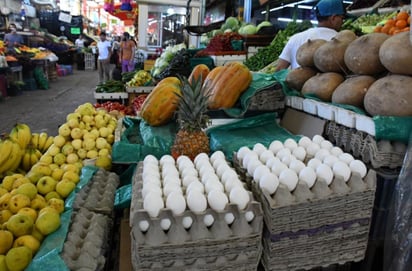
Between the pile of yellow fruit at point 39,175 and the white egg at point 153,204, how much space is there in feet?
2.35

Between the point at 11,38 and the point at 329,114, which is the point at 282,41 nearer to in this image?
the point at 329,114

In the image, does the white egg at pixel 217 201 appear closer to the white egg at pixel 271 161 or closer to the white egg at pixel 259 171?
the white egg at pixel 259 171

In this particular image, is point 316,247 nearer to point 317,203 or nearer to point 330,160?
point 317,203

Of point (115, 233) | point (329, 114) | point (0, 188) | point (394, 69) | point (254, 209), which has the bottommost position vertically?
point (115, 233)

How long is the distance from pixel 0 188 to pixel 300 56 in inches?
91.5

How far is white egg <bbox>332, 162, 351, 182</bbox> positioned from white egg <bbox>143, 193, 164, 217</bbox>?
0.80 metres

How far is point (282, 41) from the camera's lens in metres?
4.97

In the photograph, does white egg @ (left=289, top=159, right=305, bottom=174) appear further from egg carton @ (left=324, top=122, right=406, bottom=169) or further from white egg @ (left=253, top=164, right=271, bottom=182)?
egg carton @ (left=324, top=122, right=406, bottom=169)

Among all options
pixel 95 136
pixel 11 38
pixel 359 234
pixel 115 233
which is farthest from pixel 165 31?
pixel 359 234

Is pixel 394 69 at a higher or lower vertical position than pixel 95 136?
higher

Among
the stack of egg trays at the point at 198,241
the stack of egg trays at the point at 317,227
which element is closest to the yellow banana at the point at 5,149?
the stack of egg trays at the point at 198,241

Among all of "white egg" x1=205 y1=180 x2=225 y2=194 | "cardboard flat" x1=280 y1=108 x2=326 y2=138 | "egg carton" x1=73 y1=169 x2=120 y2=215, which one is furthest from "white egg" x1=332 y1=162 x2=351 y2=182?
"egg carton" x1=73 y1=169 x2=120 y2=215

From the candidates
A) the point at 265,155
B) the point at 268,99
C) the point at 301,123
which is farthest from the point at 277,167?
the point at 268,99

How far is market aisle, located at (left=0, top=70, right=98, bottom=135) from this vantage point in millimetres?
7282
